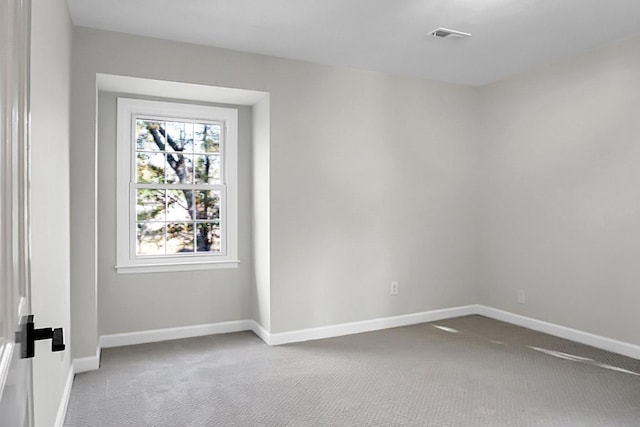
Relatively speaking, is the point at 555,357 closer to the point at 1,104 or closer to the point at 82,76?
the point at 1,104

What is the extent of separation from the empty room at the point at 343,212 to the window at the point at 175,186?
0.8 inches

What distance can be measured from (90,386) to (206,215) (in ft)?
6.03

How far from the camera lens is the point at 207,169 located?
4.41 m

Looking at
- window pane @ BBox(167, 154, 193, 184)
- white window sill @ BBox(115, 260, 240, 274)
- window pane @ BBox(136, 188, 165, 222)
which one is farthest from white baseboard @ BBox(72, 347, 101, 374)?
window pane @ BBox(167, 154, 193, 184)

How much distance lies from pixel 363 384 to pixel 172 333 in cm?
195

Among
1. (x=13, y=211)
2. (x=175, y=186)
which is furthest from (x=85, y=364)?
(x=13, y=211)

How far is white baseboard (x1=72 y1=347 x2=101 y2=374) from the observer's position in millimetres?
3291

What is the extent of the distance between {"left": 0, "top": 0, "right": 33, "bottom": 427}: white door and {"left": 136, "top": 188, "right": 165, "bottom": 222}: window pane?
131 inches

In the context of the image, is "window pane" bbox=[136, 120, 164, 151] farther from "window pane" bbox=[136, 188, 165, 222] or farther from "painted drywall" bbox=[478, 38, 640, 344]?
"painted drywall" bbox=[478, 38, 640, 344]

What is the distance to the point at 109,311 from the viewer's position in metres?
3.91

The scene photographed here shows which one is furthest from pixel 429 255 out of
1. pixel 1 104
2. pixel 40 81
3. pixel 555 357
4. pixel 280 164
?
pixel 1 104

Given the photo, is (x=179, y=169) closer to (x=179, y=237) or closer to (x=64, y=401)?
(x=179, y=237)

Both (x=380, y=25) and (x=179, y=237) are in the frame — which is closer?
(x=380, y=25)

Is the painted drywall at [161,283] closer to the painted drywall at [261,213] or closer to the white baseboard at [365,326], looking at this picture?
the painted drywall at [261,213]
